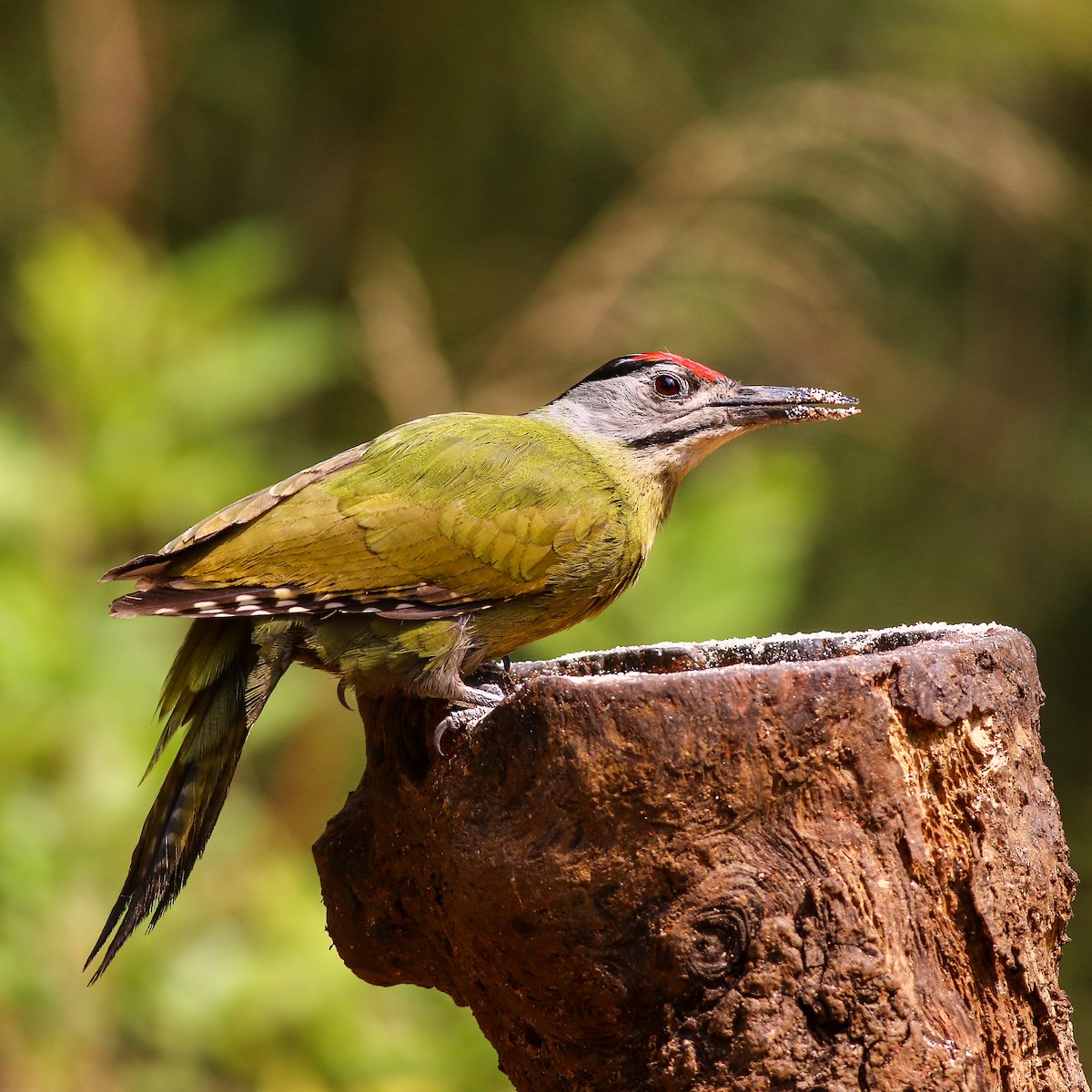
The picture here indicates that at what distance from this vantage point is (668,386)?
174 inches

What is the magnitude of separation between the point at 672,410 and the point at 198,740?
5.92ft

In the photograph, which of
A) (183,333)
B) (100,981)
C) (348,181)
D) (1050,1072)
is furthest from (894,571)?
(1050,1072)

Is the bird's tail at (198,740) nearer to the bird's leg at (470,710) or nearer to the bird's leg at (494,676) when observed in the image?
the bird's leg at (470,710)

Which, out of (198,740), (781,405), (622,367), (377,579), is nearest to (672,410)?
(622,367)

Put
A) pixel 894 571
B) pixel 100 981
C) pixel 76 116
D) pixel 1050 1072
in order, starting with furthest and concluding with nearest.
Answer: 1. pixel 894 571
2. pixel 76 116
3. pixel 100 981
4. pixel 1050 1072

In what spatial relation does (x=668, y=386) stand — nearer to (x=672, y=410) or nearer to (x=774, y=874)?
(x=672, y=410)

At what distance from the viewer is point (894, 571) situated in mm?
9328

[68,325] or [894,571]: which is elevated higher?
[68,325]

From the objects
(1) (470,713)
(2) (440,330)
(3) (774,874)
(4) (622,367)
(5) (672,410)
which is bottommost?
(3) (774,874)

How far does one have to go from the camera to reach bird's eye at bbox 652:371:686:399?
4418 millimetres

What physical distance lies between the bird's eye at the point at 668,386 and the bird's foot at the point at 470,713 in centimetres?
116

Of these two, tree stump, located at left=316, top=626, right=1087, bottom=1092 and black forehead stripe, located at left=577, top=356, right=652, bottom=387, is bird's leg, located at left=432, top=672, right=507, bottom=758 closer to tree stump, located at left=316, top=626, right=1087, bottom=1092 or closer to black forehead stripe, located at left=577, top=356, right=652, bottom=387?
tree stump, located at left=316, top=626, right=1087, bottom=1092

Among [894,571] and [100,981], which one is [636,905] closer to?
[100,981]

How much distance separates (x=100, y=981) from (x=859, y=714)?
3527mm
